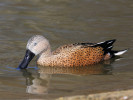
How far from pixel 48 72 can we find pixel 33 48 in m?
0.68

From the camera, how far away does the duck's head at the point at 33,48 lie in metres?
8.61

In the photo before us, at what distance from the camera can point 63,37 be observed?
10.9 metres

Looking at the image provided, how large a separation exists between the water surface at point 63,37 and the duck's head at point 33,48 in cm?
21

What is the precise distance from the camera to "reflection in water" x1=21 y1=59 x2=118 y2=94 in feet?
23.6

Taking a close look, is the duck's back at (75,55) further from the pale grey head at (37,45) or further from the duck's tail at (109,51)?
the duck's tail at (109,51)

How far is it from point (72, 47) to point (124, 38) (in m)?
2.41

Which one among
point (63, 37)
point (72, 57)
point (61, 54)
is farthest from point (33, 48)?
point (63, 37)

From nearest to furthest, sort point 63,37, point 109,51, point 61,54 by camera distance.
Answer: point 61,54 < point 109,51 < point 63,37

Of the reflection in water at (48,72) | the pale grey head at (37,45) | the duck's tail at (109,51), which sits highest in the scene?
the pale grey head at (37,45)

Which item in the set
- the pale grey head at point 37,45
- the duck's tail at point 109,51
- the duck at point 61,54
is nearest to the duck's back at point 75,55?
the duck at point 61,54

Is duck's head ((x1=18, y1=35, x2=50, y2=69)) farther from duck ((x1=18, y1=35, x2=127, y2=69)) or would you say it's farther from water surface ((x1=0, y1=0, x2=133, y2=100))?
water surface ((x1=0, y1=0, x2=133, y2=100))

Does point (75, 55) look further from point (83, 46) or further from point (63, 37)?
point (63, 37)

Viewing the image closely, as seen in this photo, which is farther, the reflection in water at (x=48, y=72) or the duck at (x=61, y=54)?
the duck at (x=61, y=54)

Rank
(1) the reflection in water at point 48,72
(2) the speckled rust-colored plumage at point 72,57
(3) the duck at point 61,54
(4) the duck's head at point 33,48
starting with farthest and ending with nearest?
(2) the speckled rust-colored plumage at point 72,57 < (3) the duck at point 61,54 < (4) the duck's head at point 33,48 < (1) the reflection in water at point 48,72
